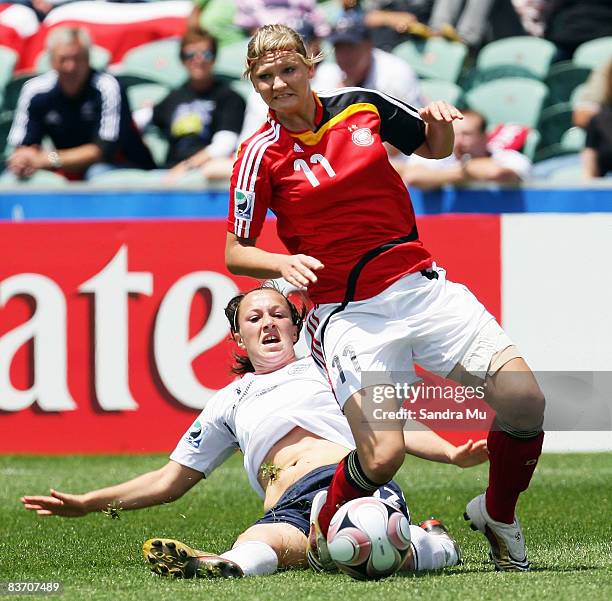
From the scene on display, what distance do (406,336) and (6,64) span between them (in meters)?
8.02

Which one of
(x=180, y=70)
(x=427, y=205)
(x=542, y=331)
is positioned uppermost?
(x=180, y=70)

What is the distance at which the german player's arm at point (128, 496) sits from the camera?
4969mm

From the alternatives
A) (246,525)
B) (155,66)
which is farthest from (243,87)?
(246,525)

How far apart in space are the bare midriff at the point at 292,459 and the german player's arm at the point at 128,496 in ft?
0.99

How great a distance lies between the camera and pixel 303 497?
499 cm

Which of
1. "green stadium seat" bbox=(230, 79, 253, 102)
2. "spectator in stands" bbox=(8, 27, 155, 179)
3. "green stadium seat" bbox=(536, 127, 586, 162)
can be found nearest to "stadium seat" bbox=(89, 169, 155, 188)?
"spectator in stands" bbox=(8, 27, 155, 179)

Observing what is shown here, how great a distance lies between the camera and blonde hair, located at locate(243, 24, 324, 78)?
479 centimetres

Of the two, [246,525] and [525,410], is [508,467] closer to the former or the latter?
[525,410]

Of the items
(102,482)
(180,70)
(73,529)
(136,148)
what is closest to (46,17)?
(180,70)

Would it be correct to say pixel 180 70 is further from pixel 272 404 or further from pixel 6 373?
pixel 272 404

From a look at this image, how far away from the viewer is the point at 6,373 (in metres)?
8.48

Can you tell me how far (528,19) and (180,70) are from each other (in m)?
2.96

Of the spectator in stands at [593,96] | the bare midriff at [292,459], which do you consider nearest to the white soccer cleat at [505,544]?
the bare midriff at [292,459]

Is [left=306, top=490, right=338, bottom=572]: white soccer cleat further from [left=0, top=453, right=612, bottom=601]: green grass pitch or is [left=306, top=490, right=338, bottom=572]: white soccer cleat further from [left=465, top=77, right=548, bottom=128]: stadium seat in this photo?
[left=465, top=77, right=548, bottom=128]: stadium seat
